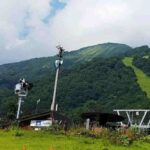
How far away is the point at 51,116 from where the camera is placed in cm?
4594

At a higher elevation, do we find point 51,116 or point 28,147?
point 51,116

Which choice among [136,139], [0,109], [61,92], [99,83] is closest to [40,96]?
[61,92]

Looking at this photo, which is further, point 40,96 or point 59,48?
point 40,96

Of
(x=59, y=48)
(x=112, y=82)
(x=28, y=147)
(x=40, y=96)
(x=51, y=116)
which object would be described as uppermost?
(x=112, y=82)

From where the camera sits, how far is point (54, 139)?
24250 mm

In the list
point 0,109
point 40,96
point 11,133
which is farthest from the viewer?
point 40,96

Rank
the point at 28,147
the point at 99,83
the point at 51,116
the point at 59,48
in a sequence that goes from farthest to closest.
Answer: the point at 99,83, the point at 59,48, the point at 51,116, the point at 28,147

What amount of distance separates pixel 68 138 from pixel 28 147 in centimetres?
512

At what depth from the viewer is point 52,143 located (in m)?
22.2

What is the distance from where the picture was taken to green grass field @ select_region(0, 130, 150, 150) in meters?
20.6

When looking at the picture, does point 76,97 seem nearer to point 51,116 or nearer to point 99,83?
point 99,83

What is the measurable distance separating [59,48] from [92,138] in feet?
103

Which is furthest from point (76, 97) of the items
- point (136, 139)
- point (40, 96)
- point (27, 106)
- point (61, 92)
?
point (136, 139)

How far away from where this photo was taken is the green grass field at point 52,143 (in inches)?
810
